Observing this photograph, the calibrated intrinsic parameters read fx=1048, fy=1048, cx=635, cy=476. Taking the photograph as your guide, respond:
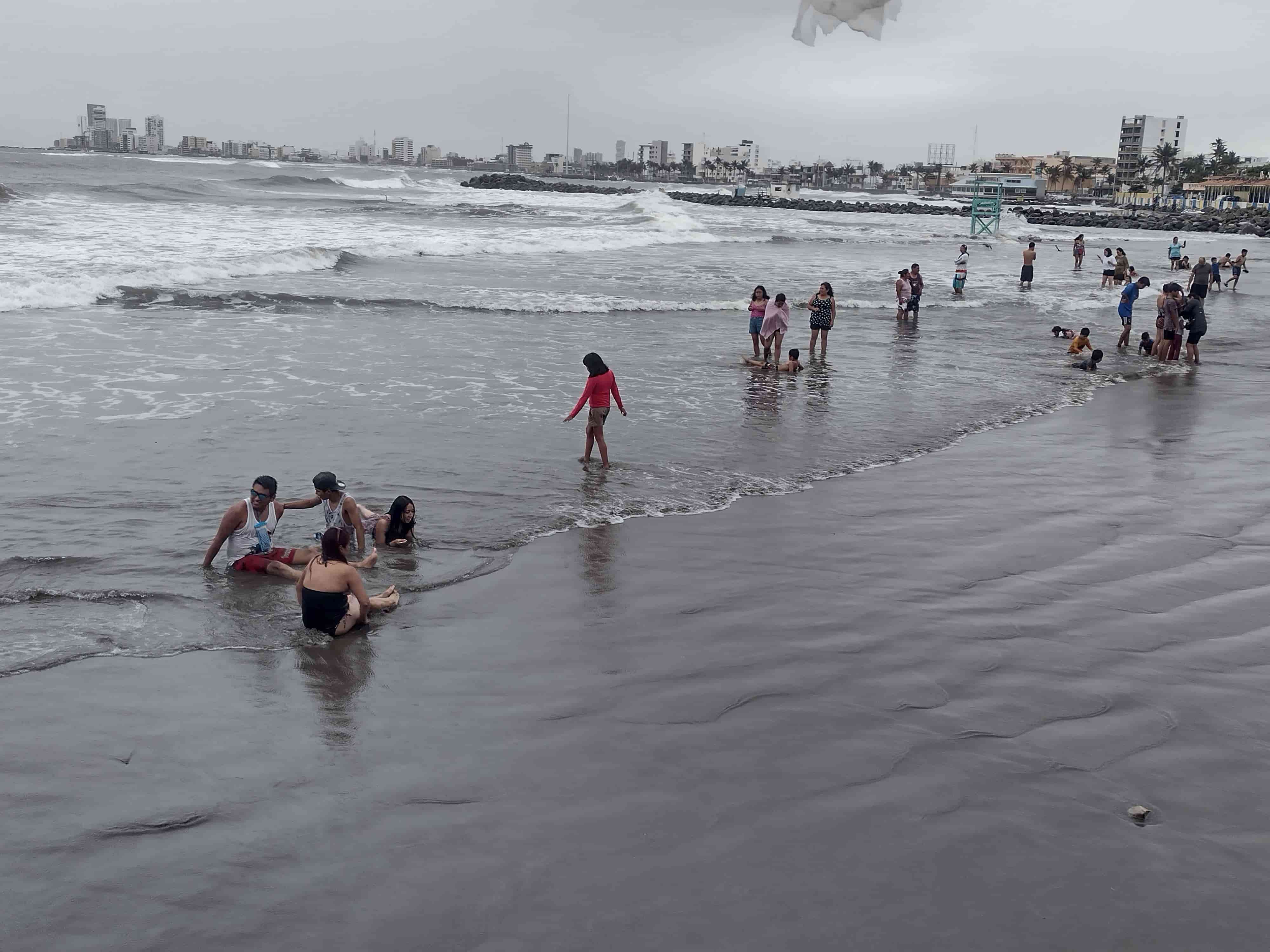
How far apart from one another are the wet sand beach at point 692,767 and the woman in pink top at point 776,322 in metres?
9.20

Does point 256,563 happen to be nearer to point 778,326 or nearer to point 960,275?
point 778,326

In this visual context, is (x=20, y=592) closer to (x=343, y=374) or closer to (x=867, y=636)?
(x=867, y=636)

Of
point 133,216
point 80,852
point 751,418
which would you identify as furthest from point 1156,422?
point 133,216

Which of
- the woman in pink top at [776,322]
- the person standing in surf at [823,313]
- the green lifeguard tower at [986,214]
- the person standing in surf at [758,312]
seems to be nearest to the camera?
the woman in pink top at [776,322]

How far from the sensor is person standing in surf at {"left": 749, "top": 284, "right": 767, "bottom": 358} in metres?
17.8

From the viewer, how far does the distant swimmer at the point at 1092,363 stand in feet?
58.7

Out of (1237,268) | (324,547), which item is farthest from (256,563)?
(1237,268)

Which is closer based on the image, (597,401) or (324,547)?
(324,547)

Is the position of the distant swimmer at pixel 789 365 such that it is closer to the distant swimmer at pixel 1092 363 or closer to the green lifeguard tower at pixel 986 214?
the distant swimmer at pixel 1092 363

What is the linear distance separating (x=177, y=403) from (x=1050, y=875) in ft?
38.2

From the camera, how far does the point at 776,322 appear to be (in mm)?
17000

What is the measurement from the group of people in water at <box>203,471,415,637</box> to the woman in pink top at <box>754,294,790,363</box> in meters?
9.36

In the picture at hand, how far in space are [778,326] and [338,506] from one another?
1024cm

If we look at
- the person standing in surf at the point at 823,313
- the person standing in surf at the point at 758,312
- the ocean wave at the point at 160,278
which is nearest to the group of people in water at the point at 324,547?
the person standing in surf at the point at 758,312
